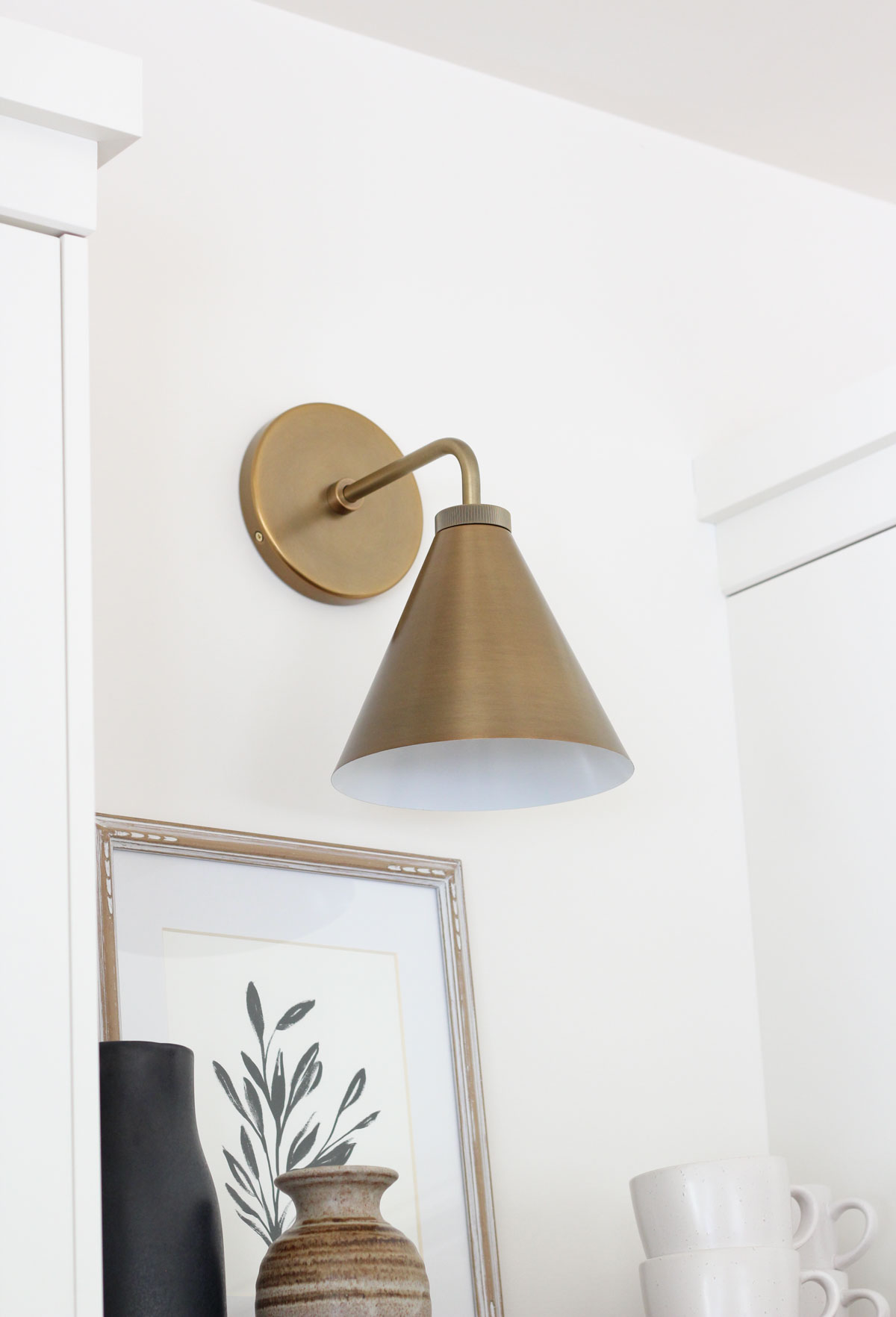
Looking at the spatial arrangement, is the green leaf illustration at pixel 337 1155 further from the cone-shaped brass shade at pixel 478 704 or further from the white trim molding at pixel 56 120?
the white trim molding at pixel 56 120

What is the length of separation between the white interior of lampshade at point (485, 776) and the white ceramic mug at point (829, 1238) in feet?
1.30

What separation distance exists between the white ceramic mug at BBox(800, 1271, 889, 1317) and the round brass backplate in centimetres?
72

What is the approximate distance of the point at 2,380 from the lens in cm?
87

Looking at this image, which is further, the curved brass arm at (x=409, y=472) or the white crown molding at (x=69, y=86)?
the curved brass arm at (x=409, y=472)

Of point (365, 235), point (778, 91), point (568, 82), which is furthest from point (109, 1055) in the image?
point (778, 91)

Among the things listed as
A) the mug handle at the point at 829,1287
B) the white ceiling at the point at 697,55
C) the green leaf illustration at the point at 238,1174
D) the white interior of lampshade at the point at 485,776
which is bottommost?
the mug handle at the point at 829,1287

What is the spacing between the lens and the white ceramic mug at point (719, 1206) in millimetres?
1085

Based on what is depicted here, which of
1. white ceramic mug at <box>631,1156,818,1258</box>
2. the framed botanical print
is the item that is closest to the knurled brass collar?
the framed botanical print

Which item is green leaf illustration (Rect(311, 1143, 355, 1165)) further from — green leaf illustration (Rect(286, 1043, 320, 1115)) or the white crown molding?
the white crown molding

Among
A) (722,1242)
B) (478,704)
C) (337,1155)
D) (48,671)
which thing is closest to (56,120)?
(48,671)

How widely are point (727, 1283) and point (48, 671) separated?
660 millimetres

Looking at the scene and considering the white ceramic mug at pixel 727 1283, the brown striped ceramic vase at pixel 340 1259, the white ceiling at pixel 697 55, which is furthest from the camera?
the white ceiling at pixel 697 55

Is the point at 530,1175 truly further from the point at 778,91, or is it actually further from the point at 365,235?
the point at 778,91

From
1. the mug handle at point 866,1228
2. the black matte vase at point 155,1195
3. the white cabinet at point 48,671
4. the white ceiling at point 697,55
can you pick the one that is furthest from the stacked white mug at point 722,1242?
the white ceiling at point 697,55
